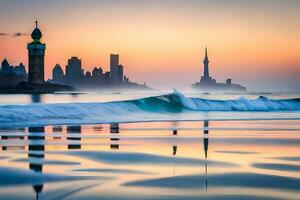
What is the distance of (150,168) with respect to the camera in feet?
19.1

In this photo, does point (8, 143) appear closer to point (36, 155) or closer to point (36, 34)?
Result: point (36, 155)

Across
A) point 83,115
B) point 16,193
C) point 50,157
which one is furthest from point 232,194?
point 83,115

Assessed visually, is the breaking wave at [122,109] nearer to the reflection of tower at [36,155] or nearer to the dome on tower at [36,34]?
the reflection of tower at [36,155]

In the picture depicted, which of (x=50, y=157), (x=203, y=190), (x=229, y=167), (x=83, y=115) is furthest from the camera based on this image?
(x=83, y=115)

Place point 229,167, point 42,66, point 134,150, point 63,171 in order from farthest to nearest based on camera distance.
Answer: point 42,66, point 134,150, point 229,167, point 63,171

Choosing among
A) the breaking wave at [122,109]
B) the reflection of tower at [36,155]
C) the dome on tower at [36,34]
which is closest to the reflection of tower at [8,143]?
the reflection of tower at [36,155]

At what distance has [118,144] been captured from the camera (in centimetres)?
870

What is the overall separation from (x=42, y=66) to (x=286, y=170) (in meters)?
197

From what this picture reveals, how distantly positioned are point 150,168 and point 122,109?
15706 mm

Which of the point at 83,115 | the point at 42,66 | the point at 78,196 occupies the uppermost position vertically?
the point at 42,66

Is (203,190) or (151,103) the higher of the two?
(151,103)

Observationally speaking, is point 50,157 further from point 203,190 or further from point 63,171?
point 203,190

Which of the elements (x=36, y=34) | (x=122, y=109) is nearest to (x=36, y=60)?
(x=36, y=34)

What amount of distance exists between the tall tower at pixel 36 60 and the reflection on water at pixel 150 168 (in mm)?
181941
